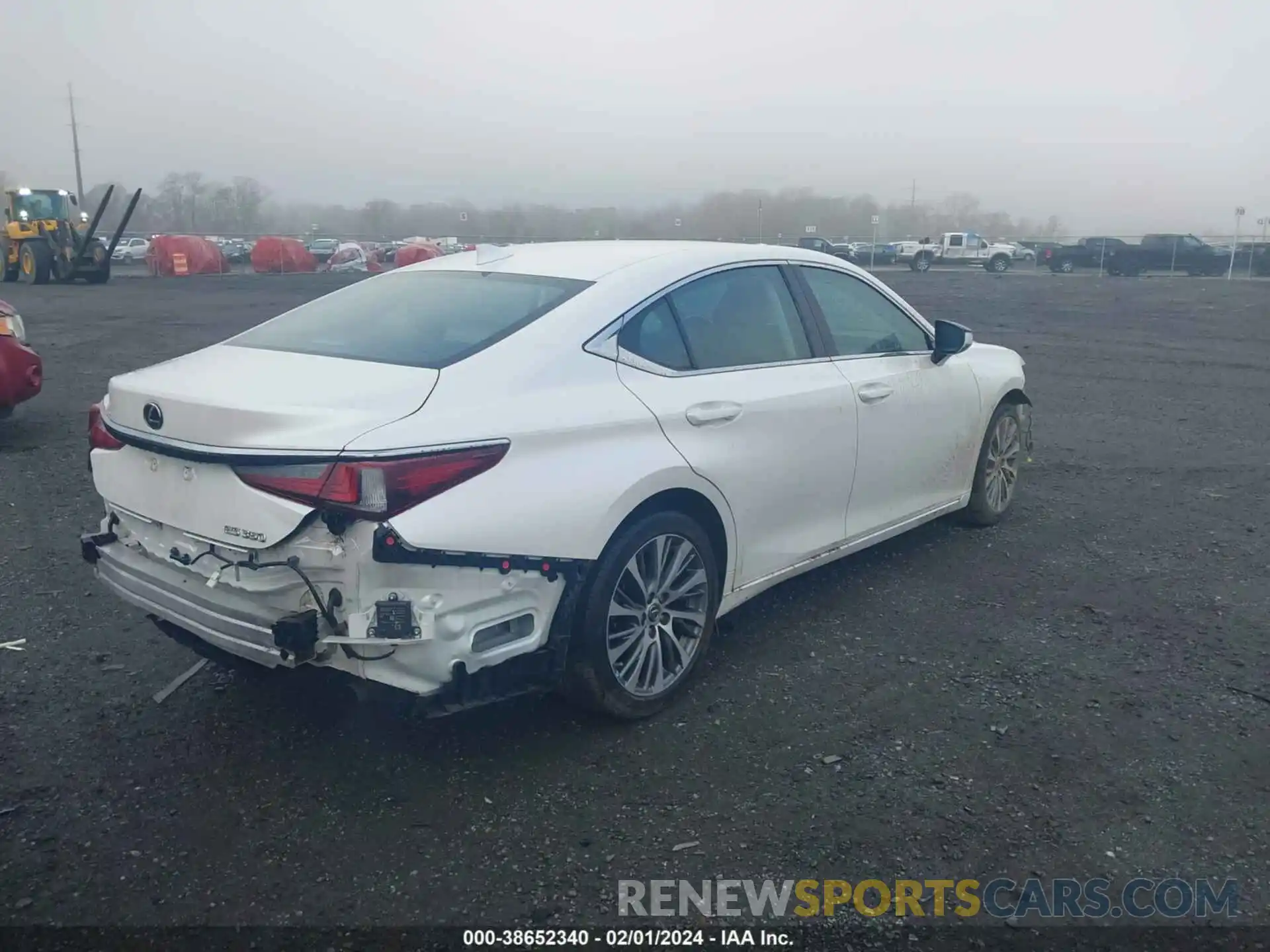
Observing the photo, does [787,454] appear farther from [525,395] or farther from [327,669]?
[327,669]

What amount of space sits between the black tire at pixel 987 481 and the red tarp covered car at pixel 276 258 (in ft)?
142

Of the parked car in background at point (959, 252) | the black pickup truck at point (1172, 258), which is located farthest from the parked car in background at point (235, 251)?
the black pickup truck at point (1172, 258)

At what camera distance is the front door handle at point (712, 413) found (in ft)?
12.8

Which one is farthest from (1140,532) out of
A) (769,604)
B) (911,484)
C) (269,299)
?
(269,299)

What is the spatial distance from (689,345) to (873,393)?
1.14 meters

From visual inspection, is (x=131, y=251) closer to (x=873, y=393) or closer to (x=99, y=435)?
(x=99, y=435)

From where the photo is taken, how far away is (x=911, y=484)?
523 cm

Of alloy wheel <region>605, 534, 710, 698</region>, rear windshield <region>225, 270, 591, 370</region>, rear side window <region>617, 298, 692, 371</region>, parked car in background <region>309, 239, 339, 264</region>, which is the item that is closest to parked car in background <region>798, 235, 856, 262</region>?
parked car in background <region>309, 239, 339, 264</region>

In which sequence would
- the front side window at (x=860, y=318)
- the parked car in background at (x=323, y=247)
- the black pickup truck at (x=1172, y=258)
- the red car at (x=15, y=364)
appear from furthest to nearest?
the parked car in background at (x=323, y=247) < the black pickup truck at (x=1172, y=258) < the red car at (x=15, y=364) < the front side window at (x=860, y=318)

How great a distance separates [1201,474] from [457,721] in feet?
20.2

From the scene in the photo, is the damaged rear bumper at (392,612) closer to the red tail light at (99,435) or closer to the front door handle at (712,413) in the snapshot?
the red tail light at (99,435)

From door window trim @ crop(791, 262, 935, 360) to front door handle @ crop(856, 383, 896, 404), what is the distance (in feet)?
0.48

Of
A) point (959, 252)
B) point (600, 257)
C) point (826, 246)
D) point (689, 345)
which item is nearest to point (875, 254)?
point (959, 252)

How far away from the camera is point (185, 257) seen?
41.4 metres
